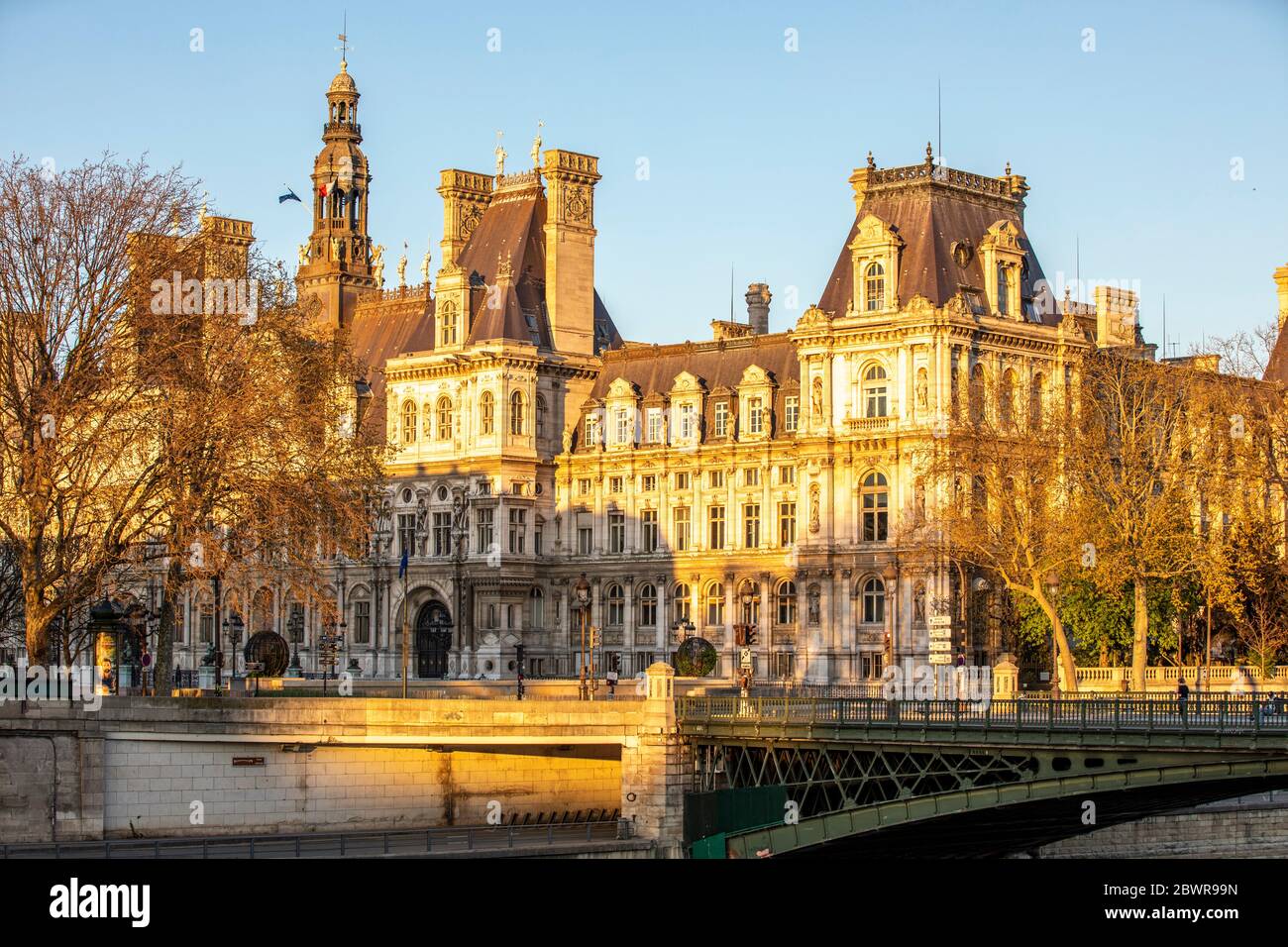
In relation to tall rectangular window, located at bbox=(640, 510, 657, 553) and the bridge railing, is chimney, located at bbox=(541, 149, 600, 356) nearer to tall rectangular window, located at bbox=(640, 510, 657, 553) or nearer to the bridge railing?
tall rectangular window, located at bbox=(640, 510, 657, 553)

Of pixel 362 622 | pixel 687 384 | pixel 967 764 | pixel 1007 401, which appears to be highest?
pixel 687 384

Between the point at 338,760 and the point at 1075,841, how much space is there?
2286 cm

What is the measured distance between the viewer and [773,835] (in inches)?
2506

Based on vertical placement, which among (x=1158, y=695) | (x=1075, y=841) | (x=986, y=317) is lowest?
(x=1075, y=841)

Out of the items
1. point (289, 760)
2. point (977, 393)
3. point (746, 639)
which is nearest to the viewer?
point (289, 760)

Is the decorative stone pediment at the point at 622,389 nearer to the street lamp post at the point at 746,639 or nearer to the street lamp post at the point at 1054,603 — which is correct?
the street lamp post at the point at 746,639

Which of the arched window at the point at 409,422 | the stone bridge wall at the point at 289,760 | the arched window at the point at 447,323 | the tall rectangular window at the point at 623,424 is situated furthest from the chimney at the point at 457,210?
the stone bridge wall at the point at 289,760

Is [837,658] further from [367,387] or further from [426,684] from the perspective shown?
[367,387]

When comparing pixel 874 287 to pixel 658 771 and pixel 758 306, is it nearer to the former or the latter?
pixel 758 306

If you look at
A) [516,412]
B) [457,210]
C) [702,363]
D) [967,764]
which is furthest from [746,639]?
[457,210]

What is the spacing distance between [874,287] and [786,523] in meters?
11.6

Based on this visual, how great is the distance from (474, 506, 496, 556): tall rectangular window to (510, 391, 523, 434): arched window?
12.9 ft

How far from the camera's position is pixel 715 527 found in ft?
354
